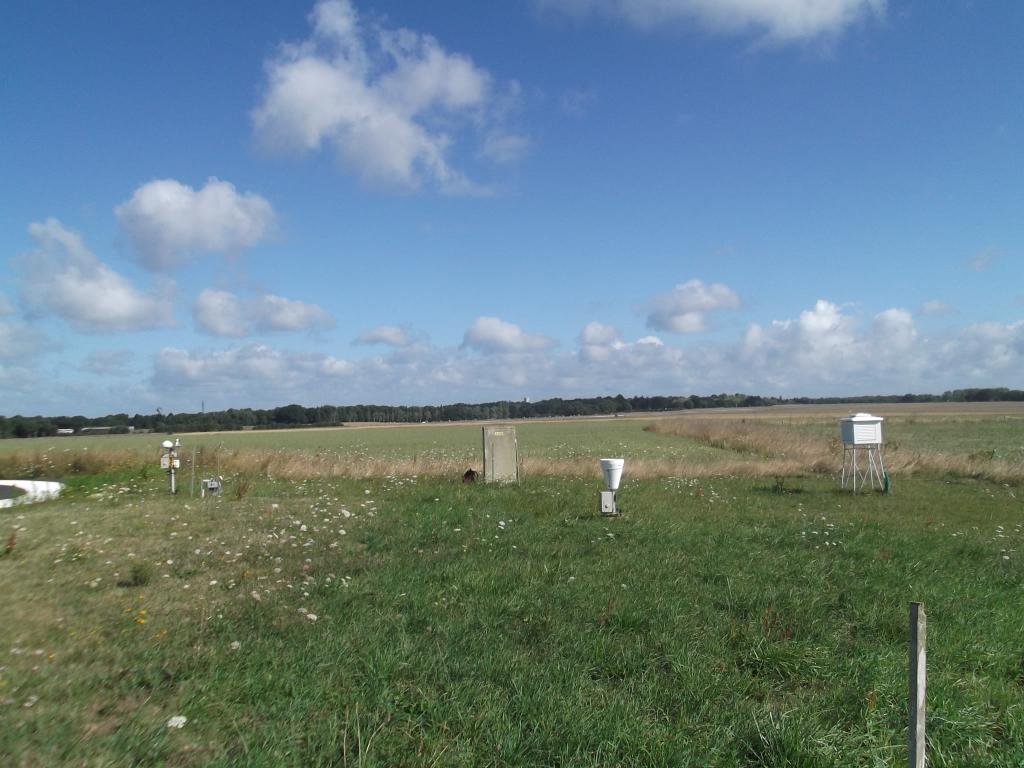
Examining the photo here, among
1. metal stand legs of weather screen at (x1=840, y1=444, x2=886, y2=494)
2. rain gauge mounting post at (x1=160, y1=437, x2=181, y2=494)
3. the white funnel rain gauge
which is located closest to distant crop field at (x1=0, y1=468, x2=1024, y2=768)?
the white funnel rain gauge

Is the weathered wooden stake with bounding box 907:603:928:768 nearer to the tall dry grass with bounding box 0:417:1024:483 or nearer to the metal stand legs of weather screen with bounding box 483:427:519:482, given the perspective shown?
the metal stand legs of weather screen with bounding box 483:427:519:482

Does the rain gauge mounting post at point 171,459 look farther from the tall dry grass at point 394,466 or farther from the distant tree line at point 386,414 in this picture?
the distant tree line at point 386,414

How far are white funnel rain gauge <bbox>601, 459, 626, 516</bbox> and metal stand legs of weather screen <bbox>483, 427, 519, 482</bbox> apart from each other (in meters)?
4.21

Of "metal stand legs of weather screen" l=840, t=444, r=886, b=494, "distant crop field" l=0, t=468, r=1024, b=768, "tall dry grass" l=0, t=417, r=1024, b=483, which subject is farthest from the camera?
"tall dry grass" l=0, t=417, r=1024, b=483

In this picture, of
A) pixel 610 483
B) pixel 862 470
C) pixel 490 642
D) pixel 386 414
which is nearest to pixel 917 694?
pixel 490 642

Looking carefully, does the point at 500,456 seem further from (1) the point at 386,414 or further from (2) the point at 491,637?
(1) the point at 386,414

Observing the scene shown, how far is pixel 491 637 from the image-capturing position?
566 centimetres

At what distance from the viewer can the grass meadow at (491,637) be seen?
4.02 meters

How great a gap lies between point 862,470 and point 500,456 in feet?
37.7

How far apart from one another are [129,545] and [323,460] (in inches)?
488

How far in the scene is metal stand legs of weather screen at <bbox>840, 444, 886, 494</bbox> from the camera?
58.1ft

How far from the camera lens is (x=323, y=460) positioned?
20906 millimetres

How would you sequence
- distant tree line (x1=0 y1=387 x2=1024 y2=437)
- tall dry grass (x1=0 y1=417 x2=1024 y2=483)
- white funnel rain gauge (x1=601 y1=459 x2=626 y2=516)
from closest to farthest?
1. white funnel rain gauge (x1=601 y1=459 x2=626 y2=516)
2. tall dry grass (x1=0 y1=417 x2=1024 y2=483)
3. distant tree line (x1=0 y1=387 x2=1024 y2=437)

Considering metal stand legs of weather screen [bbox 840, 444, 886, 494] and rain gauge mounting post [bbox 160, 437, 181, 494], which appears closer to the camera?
rain gauge mounting post [bbox 160, 437, 181, 494]
